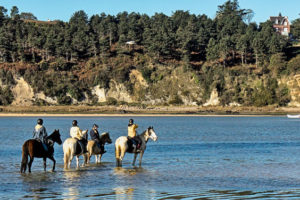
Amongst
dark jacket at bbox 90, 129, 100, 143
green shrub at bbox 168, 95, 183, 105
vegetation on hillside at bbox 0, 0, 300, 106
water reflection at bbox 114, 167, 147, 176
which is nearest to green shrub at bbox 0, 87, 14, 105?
vegetation on hillside at bbox 0, 0, 300, 106

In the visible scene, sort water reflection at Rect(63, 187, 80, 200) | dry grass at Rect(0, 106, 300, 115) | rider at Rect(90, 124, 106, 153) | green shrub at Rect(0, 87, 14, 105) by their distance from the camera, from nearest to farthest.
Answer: water reflection at Rect(63, 187, 80, 200) → rider at Rect(90, 124, 106, 153) → dry grass at Rect(0, 106, 300, 115) → green shrub at Rect(0, 87, 14, 105)

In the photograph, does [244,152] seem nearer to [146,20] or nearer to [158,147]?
[158,147]

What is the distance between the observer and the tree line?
351 feet

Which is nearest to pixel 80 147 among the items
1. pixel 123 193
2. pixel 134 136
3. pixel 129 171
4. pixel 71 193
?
pixel 129 171

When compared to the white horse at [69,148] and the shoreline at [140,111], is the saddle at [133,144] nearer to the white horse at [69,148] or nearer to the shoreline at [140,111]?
the white horse at [69,148]

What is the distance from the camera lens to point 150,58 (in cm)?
10756

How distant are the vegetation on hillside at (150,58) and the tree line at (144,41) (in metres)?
0.22

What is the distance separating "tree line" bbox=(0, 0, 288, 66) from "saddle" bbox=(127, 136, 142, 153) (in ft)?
269

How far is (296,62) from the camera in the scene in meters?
100

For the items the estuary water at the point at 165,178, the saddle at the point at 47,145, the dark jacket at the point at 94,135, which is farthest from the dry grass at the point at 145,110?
the saddle at the point at 47,145

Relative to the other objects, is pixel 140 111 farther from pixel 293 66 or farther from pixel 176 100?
pixel 293 66

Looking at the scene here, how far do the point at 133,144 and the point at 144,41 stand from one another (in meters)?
91.8

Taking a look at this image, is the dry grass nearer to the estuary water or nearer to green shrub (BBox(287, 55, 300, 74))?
green shrub (BBox(287, 55, 300, 74))

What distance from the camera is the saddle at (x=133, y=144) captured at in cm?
2188
